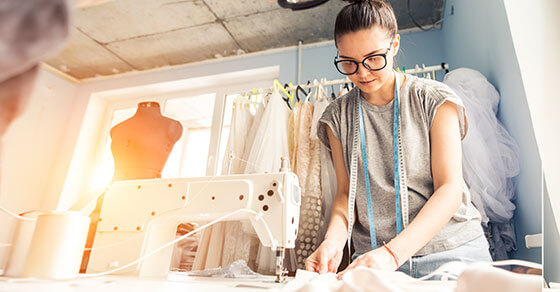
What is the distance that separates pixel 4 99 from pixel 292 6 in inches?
20.7

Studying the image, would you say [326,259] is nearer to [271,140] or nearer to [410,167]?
[410,167]

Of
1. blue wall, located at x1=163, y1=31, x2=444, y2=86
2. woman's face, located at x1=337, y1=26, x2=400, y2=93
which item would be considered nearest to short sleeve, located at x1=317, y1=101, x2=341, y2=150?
woman's face, located at x1=337, y1=26, x2=400, y2=93

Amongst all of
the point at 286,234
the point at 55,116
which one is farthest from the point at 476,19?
the point at 55,116

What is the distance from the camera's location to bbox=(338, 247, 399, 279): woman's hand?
50 centimetres

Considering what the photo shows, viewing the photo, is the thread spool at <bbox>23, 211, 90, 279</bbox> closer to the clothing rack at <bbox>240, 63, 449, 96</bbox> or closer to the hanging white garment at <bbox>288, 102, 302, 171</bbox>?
the hanging white garment at <bbox>288, 102, 302, 171</bbox>

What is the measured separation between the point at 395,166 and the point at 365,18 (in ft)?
1.02

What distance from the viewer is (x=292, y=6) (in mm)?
574

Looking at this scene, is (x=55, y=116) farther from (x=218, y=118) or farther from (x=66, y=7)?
(x=218, y=118)

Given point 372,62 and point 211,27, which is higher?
point 211,27

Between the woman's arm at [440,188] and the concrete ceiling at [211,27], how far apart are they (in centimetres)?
80

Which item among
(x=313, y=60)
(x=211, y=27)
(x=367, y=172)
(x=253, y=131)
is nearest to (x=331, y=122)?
(x=367, y=172)

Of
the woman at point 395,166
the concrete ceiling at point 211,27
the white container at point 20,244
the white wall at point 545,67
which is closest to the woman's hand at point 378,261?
the woman at point 395,166

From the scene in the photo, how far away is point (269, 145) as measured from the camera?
3.66 ft

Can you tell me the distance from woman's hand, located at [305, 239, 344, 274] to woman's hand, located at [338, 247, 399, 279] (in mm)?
89
